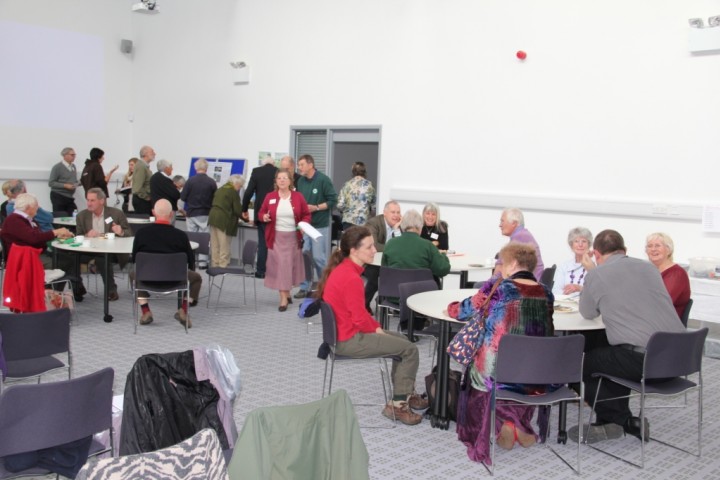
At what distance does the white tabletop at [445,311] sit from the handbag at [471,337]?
0.56ft

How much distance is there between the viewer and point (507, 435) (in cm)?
436

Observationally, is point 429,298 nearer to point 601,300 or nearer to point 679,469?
point 601,300

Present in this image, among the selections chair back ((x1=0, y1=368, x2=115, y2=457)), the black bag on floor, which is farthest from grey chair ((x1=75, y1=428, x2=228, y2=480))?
the black bag on floor

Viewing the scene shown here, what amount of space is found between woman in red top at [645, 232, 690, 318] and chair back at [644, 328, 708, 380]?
0.88 m

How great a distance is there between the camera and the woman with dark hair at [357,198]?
9.39 metres

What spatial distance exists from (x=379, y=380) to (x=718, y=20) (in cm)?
461

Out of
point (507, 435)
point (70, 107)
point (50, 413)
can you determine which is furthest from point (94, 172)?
point (50, 413)

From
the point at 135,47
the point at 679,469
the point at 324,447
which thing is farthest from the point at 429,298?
the point at 135,47

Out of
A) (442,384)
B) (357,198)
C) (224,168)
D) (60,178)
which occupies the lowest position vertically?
(442,384)

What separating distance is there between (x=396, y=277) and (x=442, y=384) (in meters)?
1.61

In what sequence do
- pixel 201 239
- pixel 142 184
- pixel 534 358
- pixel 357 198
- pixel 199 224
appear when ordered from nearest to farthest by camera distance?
1. pixel 534 358
2. pixel 201 239
3. pixel 357 198
4. pixel 199 224
5. pixel 142 184

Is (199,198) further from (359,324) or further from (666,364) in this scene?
(666,364)

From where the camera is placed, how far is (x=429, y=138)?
9367 millimetres

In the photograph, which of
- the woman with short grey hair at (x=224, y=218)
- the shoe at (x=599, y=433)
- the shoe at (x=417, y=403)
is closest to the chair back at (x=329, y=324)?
the shoe at (x=417, y=403)
